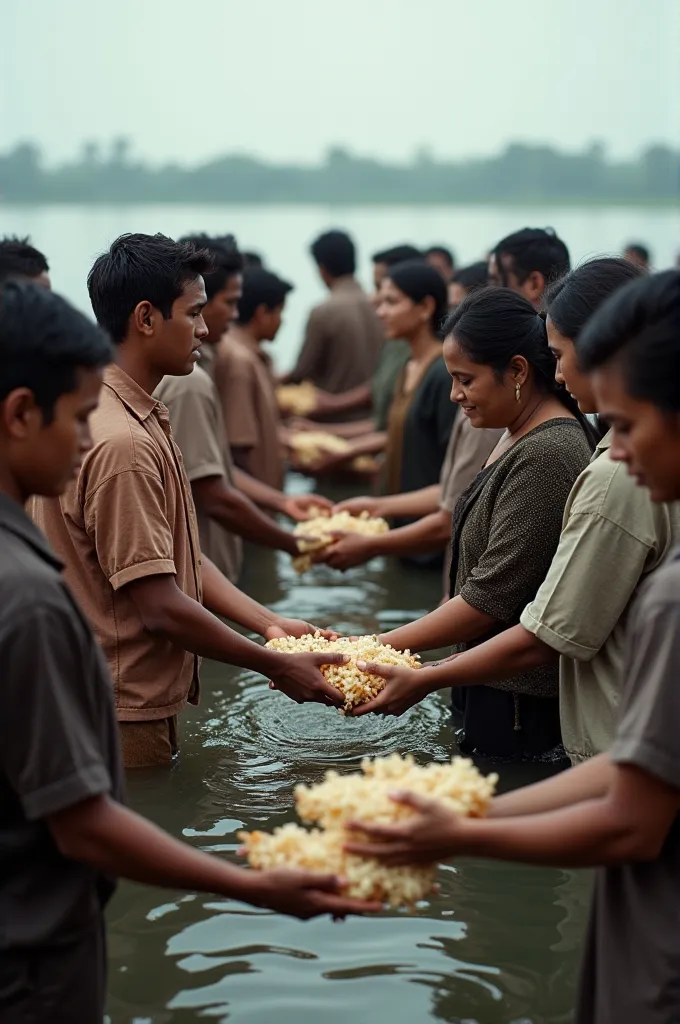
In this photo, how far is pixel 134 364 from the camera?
4680 millimetres

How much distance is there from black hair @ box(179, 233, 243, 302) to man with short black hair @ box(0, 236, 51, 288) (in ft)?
4.85

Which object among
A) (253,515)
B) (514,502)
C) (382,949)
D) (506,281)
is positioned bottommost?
(382,949)

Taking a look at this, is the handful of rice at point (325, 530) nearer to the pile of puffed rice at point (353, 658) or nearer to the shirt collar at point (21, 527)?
the pile of puffed rice at point (353, 658)

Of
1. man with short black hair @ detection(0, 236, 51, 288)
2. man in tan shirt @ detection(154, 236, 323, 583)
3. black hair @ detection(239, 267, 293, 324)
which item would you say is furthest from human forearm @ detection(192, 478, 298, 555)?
black hair @ detection(239, 267, 293, 324)

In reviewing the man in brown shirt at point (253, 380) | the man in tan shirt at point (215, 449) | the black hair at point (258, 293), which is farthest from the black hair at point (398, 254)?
the man in tan shirt at point (215, 449)

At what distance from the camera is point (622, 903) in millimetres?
2654

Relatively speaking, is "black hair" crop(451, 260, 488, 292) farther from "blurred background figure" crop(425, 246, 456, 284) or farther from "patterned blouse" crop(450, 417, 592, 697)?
"patterned blouse" crop(450, 417, 592, 697)

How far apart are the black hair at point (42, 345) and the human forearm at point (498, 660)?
83.9 inches

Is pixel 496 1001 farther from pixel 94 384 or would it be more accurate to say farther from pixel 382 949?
pixel 94 384

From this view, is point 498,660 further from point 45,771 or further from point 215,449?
point 215,449

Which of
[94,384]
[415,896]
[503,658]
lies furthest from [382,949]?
[94,384]

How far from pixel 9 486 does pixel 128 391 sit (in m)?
1.97

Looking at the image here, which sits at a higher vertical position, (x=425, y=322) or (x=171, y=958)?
(x=425, y=322)

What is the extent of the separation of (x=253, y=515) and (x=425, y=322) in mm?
2395
